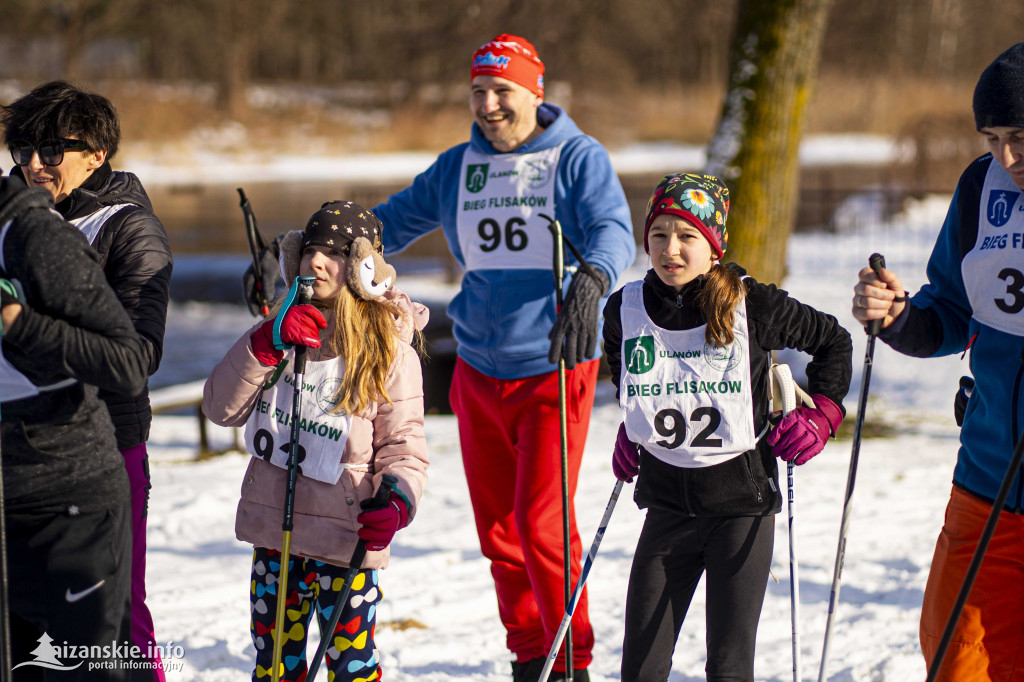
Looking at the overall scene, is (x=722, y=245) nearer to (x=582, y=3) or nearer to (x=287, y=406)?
(x=287, y=406)

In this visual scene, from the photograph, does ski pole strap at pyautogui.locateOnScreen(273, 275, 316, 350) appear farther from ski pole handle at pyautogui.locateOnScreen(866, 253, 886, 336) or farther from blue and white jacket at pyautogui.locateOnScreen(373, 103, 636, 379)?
ski pole handle at pyautogui.locateOnScreen(866, 253, 886, 336)

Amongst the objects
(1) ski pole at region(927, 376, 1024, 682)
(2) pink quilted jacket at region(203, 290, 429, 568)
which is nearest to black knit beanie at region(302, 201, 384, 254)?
(2) pink quilted jacket at region(203, 290, 429, 568)

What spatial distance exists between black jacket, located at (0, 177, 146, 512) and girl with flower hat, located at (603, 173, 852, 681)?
1360mm

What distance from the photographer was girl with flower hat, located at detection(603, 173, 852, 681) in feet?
9.30

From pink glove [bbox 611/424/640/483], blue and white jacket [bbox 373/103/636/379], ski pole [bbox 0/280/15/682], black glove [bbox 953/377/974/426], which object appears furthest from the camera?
blue and white jacket [bbox 373/103/636/379]

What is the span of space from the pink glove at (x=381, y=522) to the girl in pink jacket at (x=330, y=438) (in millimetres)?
110

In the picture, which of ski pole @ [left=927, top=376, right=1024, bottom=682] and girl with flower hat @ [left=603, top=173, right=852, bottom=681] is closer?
ski pole @ [left=927, top=376, right=1024, bottom=682]

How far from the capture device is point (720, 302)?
283cm

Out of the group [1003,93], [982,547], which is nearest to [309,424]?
[982,547]

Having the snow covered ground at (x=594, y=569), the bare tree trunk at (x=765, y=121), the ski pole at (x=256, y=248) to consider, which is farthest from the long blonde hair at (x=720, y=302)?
the bare tree trunk at (x=765, y=121)

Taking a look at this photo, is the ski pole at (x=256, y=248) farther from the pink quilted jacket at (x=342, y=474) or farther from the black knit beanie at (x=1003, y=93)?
the black knit beanie at (x=1003, y=93)

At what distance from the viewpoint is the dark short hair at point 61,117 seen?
2.78 meters

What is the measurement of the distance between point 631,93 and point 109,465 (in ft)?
103

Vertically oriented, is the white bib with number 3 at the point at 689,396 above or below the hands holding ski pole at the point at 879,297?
below
